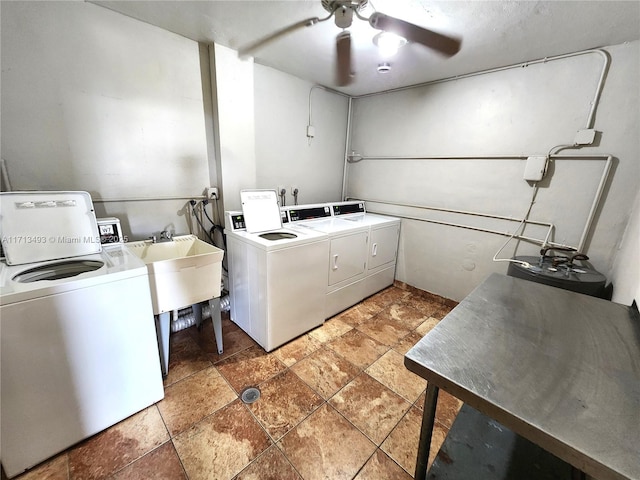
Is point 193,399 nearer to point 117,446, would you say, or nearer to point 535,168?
point 117,446

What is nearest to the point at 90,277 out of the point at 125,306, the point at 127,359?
the point at 125,306

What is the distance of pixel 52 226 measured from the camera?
56.1 inches

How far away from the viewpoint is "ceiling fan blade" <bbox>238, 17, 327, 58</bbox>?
5.31 ft

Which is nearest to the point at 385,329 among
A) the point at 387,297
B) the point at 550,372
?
the point at 387,297

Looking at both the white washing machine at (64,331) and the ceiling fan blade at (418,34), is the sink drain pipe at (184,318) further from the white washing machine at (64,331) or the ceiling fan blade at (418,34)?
the ceiling fan blade at (418,34)

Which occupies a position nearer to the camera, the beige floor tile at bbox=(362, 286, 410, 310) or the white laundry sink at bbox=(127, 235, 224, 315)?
the white laundry sink at bbox=(127, 235, 224, 315)

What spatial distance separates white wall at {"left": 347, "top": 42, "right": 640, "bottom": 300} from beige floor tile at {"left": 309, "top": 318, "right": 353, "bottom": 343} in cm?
119

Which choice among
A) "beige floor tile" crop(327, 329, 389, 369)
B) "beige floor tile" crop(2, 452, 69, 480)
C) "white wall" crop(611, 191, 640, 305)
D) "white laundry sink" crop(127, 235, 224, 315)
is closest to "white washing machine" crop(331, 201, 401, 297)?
"beige floor tile" crop(327, 329, 389, 369)

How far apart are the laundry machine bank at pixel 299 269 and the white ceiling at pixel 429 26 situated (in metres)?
1.31

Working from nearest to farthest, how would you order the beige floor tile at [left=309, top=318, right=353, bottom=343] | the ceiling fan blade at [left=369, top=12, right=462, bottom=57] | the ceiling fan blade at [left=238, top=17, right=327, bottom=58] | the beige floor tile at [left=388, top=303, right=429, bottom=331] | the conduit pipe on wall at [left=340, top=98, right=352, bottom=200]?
the ceiling fan blade at [left=369, top=12, right=462, bottom=57] < the ceiling fan blade at [left=238, top=17, right=327, bottom=58] < the beige floor tile at [left=309, top=318, right=353, bottom=343] < the beige floor tile at [left=388, top=303, right=429, bottom=331] < the conduit pipe on wall at [left=340, top=98, right=352, bottom=200]

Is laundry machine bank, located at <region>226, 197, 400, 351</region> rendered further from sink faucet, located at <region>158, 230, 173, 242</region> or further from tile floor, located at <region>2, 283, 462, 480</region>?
sink faucet, located at <region>158, 230, 173, 242</region>

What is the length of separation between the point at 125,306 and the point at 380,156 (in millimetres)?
2813

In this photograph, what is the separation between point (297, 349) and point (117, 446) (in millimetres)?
1120

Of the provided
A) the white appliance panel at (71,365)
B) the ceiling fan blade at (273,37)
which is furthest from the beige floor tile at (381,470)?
the ceiling fan blade at (273,37)
